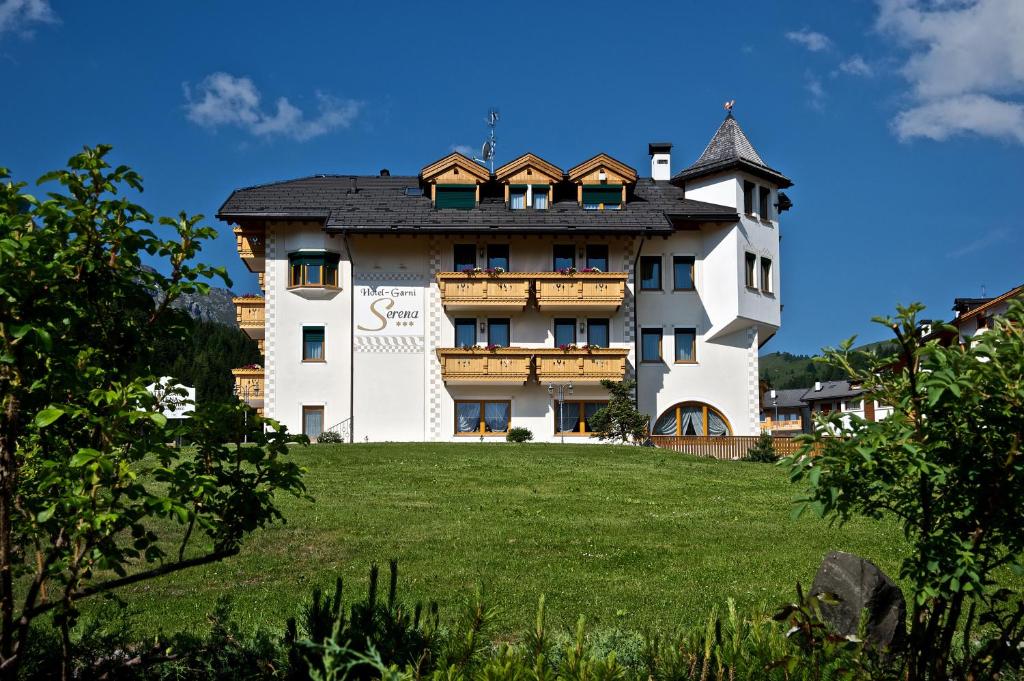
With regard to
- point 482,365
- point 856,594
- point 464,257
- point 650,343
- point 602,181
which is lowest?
point 856,594

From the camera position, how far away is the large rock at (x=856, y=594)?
8.36 metres

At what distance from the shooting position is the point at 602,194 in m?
38.5

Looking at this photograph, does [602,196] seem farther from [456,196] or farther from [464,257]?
[464,257]

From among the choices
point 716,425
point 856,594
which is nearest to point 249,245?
point 716,425

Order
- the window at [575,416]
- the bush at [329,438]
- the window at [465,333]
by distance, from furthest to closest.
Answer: the window at [465,333] < the window at [575,416] < the bush at [329,438]

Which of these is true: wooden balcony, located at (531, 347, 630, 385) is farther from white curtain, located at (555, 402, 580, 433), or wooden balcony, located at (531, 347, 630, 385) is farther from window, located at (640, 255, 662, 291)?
window, located at (640, 255, 662, 291)

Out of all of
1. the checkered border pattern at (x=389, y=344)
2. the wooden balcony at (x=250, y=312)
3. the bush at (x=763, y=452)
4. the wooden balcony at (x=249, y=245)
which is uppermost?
the wooden balcony at (x=249, y=245)

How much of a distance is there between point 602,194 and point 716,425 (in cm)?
1118

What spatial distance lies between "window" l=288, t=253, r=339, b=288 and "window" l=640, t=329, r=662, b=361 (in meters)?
13.4

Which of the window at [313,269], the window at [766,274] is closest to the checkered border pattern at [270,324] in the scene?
the window at [313,269]

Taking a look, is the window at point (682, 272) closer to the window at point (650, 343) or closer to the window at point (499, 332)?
the window at point (650, 343)

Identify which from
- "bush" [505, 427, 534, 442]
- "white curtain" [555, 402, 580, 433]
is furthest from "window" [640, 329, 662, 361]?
"bush" [505, 427, 534, 442]

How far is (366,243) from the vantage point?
122 feet

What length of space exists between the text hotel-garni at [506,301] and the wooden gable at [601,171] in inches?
2.3
